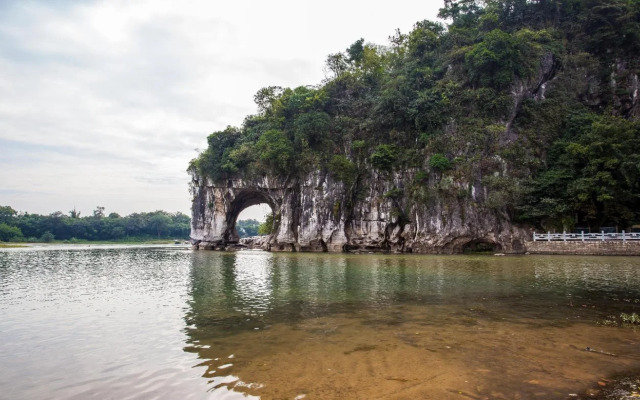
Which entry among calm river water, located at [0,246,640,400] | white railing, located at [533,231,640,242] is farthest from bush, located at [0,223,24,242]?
white railing, located at [533,231,640,242]

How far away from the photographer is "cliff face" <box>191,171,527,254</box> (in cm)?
3034

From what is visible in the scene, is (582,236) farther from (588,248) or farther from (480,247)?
(480,247)

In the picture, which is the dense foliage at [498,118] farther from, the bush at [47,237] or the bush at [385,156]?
the bush at [47,237]

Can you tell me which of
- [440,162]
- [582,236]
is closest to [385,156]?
[440,162]

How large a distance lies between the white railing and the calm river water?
17089 mm

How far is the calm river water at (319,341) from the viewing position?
14.9ft

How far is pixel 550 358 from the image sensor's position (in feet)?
17.4

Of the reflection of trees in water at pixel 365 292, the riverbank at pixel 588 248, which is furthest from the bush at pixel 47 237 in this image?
the riverbank at pixel 588 248

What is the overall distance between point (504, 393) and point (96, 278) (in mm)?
16184

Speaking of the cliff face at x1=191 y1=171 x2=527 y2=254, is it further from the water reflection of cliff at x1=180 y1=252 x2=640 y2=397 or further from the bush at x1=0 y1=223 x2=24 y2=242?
the bush at x1=0 y1=223 x2=24 y2=242

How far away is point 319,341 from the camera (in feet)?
20.9

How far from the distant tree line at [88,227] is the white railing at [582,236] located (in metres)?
77.1

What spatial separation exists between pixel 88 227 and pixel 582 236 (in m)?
81.8

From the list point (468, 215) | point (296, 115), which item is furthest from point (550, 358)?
point (296, 115)
